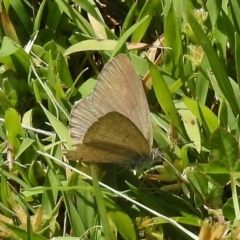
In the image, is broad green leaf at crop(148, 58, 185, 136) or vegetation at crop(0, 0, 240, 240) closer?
vegetation at crop(0, 0, 240, 240)

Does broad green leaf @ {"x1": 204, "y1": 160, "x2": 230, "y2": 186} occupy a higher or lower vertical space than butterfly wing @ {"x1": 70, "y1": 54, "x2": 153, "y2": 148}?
lower

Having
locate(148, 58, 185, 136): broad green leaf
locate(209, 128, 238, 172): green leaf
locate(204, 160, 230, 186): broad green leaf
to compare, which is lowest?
locate(204, 160, 230, 186): broad green leaf

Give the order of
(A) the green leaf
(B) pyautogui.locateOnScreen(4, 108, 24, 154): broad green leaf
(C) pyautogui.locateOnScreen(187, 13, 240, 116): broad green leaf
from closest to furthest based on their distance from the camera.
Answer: (A) the green leaf
(C) pyautogui.locateOnScreen(187, 13, 240, 116): broad green leaf
(B) pyautogui.locateOnScreen(4, 108, 24, 154): broad green leaf

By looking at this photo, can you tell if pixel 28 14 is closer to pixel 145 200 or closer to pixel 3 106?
pixel 3 106

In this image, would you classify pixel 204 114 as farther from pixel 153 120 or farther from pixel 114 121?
pixel 114 121

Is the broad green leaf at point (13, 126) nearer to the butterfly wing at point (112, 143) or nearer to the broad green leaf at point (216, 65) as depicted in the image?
the butterfly wing at point (112, 143)

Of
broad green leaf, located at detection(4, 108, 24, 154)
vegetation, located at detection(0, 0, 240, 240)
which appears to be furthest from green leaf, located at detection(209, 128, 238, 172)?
broad green leaf, located at detection(4, 108, 24, 154)

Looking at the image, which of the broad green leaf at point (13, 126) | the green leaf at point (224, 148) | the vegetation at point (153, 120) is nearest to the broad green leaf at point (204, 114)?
the vegetation at point (153, 120)

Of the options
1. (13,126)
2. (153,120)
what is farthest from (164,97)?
(13,126)

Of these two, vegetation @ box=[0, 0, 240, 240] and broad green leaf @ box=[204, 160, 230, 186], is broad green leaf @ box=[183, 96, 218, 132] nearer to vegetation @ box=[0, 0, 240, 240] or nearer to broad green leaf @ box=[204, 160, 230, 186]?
vegetation @ box=[0, 0, 240, 240]
